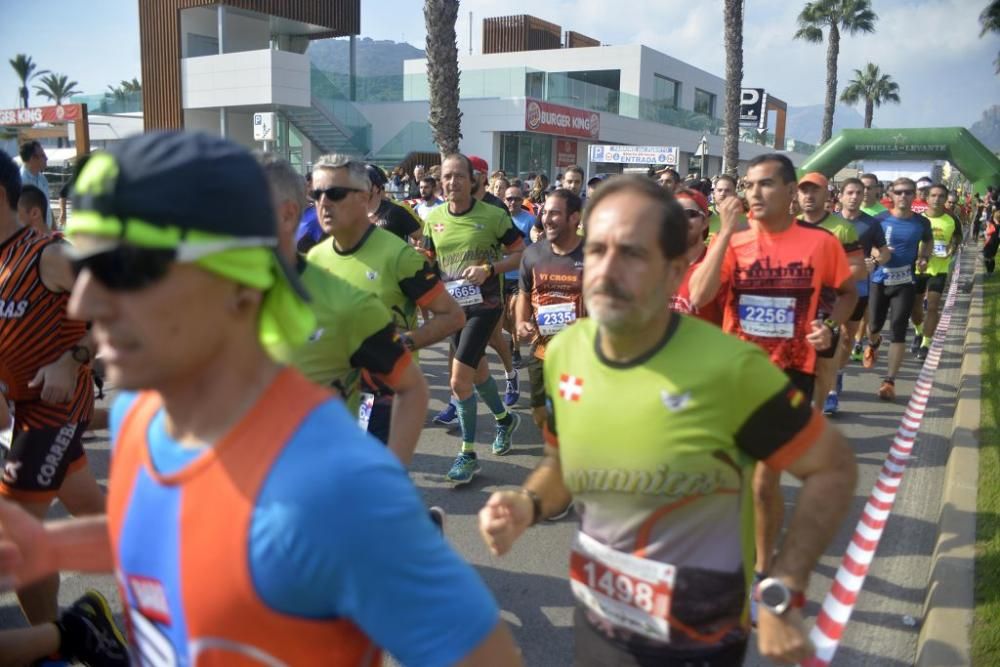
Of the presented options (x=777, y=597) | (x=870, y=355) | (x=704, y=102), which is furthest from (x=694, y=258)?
(x=704, y=102)

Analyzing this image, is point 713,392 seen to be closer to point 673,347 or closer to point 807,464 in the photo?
point 673,347

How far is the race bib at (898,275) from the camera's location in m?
8.79

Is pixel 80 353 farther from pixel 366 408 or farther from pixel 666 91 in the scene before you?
pixel 666 91

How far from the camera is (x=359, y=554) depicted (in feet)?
3.68

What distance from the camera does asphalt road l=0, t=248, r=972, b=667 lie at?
12.5ft

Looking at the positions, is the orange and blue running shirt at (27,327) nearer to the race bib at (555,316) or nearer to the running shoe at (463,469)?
the running shoe at (463,469)

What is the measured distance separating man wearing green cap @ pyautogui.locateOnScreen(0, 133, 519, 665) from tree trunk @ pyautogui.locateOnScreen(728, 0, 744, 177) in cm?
2026

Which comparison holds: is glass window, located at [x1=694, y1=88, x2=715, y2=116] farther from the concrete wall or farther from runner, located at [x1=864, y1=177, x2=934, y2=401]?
runner, located at [x1=864, y1=177, x2=934, y2=401]

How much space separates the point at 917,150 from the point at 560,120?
48.2 ft

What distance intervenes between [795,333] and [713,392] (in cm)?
272

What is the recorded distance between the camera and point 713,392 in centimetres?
195

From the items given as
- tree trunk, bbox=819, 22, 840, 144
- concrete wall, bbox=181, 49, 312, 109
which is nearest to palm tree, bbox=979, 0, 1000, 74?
tree trunk, bbox=819, 22, 840, 144

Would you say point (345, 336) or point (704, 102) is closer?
point (345, 336)

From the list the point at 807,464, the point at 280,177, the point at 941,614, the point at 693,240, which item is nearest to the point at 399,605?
the point at 807,464
